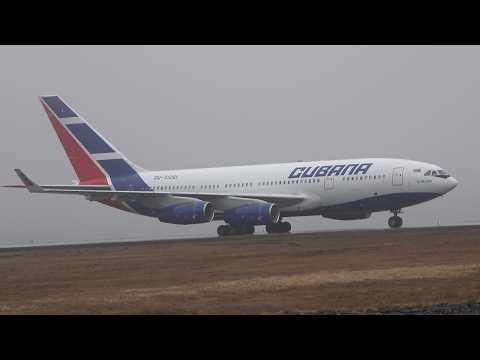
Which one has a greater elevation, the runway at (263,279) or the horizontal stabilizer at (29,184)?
the horizontal stabilizer at (29,184)

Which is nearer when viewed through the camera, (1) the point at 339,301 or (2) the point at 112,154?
(1) the point at 339,301

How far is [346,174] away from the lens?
161 ft

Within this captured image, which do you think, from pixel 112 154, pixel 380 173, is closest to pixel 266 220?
Answer: pixel 380 173

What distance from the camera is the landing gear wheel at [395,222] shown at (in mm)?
50344

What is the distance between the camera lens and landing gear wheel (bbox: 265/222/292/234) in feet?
171

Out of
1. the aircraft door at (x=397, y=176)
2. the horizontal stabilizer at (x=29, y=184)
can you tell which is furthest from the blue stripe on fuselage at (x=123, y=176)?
the aircraft door at (x=397, y=176)

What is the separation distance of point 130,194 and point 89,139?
8039mm

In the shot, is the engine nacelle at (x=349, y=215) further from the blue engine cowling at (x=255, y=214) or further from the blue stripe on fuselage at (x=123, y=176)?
the blue stripe on fuselage at (x=123, y=176)

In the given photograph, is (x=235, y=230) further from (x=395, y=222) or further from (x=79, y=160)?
(x=79, y=160)

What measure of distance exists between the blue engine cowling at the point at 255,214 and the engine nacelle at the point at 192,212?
1326mm
